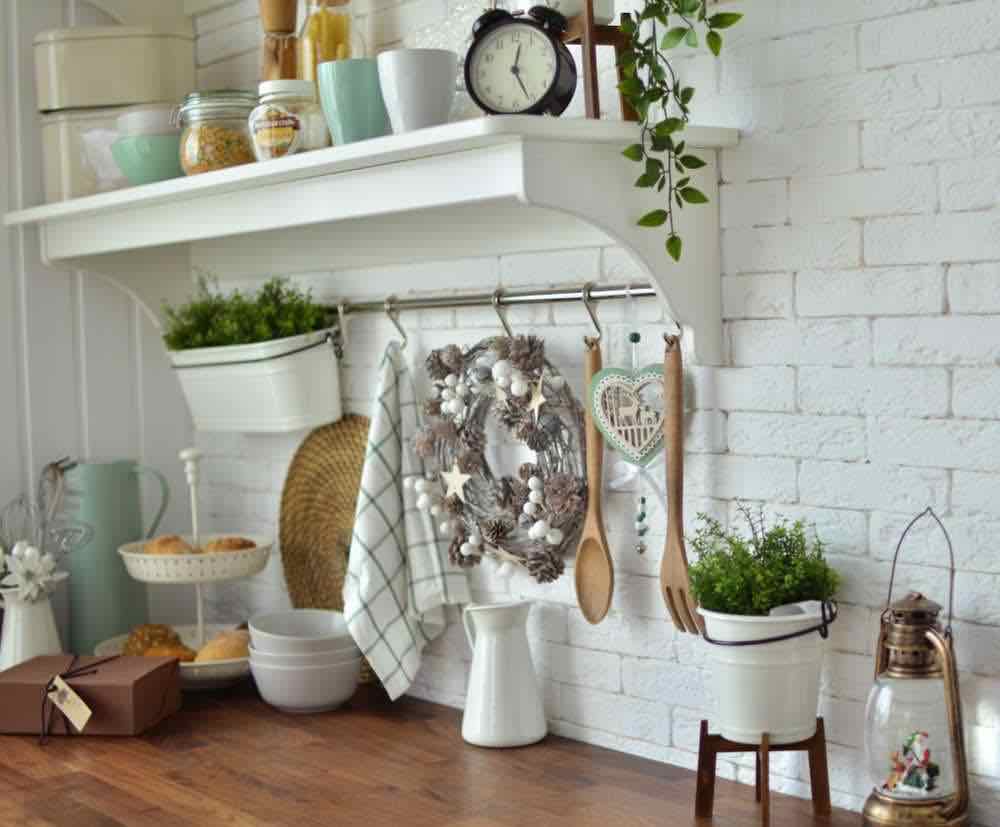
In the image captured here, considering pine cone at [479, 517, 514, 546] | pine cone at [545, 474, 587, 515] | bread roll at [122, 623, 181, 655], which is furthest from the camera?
bread roll at [122, 623, 181, 655]

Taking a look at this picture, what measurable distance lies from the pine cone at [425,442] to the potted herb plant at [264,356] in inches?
9.9

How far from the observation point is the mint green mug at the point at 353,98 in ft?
6.19

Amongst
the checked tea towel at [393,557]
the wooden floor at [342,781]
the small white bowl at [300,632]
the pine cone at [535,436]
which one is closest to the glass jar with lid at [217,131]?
the checked tea towel at [393,557]

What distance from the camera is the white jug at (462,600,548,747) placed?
6.68 feet

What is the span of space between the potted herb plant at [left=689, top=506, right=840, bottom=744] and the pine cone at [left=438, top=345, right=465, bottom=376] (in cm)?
53

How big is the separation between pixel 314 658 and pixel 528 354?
58 cm

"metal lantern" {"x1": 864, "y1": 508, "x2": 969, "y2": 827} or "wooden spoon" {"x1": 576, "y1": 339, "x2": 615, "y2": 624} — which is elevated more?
"wooden spoon" {"x1": 576, "y1": 339, "x2": 615, "y2": 624}

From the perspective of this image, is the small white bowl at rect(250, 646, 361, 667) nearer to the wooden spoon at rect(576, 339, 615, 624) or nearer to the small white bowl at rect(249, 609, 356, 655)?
the small white bowl at rect(249, 609, 356, 655)

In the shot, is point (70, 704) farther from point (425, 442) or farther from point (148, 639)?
point (425, 442)

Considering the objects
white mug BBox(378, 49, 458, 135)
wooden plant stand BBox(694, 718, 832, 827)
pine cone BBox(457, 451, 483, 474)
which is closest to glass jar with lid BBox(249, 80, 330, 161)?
white mug BBox(378, 49, 458, 135)

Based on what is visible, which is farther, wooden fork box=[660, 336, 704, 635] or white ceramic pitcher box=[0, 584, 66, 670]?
white ceramic pitcher box=[0, 584, 66, 670]

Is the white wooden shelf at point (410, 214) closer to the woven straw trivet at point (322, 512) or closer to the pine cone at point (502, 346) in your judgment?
the pine cone at point (502, 346)

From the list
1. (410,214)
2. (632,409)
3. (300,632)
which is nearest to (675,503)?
(632,409)

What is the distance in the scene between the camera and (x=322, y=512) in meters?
2.46
